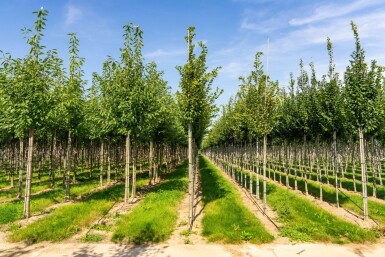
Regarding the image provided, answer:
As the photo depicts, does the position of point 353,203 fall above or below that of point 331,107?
below

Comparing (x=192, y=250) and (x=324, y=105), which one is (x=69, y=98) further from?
(x=324, y=105)

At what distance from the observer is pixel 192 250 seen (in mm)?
11992

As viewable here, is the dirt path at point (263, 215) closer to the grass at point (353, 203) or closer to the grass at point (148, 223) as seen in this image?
the grass at point (148, 223)

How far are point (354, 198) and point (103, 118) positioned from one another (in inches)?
840

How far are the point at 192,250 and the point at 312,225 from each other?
703 centimetres

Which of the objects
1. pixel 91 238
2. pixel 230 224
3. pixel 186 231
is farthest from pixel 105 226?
pixel 230 224

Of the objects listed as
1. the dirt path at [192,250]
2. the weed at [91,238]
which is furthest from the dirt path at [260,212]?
the weed at [91,238]

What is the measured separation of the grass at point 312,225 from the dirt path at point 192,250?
725 mm

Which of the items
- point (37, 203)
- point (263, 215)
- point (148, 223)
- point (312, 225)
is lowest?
point (263, 215)

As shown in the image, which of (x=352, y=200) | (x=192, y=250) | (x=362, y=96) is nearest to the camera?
(x=192, y=250)

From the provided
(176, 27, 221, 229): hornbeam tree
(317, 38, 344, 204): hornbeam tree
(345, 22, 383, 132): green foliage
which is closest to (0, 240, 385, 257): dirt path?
(176, 27, 221, 229): hornbeam tree

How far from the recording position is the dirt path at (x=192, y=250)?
37.8 ft

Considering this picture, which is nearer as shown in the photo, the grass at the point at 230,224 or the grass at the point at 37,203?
the grass at the point at 230,224

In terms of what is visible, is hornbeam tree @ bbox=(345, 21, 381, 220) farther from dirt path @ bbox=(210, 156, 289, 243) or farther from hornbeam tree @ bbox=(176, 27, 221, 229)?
hornbeam tree @ bbox=(176, 27, 221, 229)
